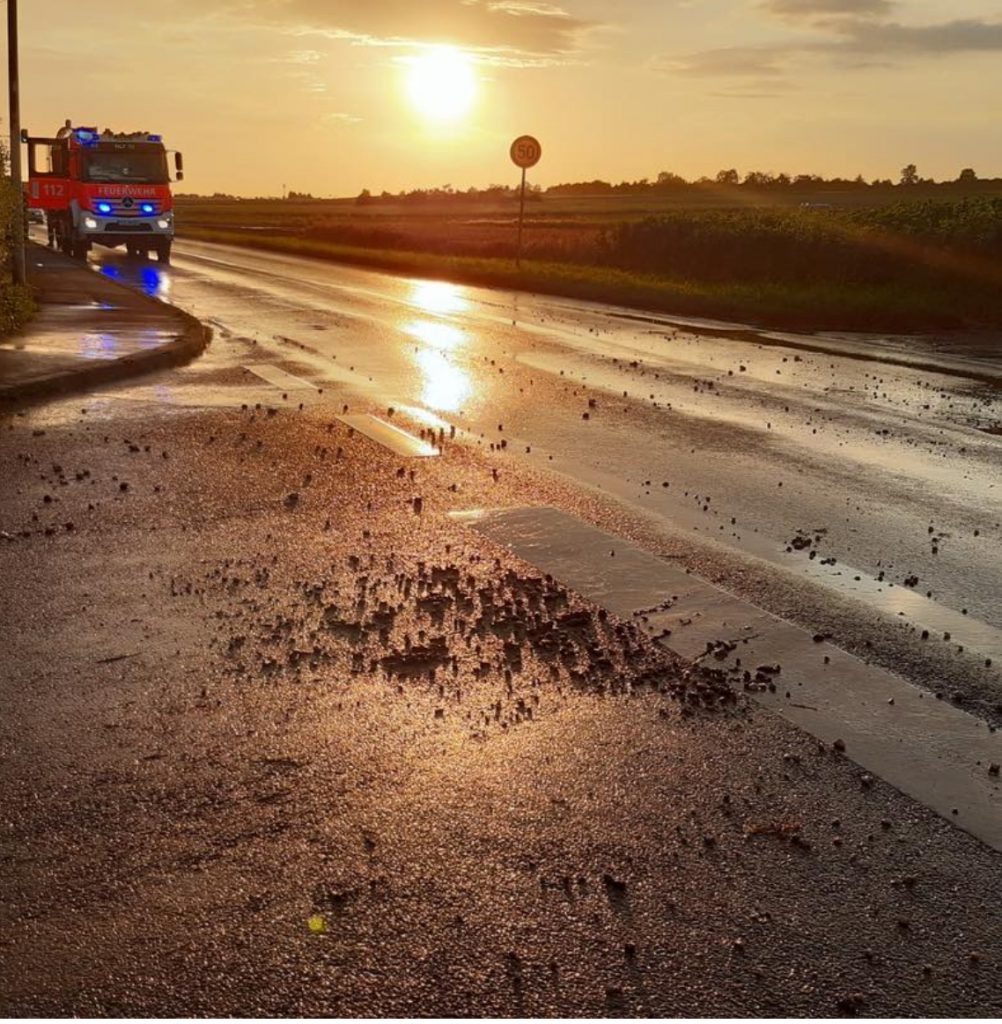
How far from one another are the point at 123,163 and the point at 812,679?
33.5 m

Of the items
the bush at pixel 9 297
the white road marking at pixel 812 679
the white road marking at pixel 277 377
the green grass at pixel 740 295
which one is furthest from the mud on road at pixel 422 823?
the green grass at pixel 740 295

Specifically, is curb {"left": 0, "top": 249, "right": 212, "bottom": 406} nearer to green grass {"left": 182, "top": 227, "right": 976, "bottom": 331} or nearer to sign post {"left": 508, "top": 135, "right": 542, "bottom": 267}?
green grass {"left": 182, "top": 227, "right": 976, "bottom": 331}

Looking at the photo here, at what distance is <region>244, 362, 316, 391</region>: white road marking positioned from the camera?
1278cm

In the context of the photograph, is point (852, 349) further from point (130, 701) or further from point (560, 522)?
point (130, 701)

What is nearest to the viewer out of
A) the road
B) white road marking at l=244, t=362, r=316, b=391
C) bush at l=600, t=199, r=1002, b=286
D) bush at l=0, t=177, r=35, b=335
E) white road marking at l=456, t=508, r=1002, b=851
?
white road marking at l=456, t=508, r=1002, b=851

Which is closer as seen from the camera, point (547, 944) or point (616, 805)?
point (547, 944)

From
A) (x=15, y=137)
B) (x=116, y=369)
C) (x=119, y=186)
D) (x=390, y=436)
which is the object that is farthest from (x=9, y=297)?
(x=119, y=186)

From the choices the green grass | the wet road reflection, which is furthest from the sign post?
the wet road reflection

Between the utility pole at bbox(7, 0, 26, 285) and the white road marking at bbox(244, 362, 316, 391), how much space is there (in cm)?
904

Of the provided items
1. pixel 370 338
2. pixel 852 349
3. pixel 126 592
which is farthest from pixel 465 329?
pixel 126 592

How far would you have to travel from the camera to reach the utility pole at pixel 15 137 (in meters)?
21.3

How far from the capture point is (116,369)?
1316cm

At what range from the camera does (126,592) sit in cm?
591

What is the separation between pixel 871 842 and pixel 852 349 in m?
15.1
